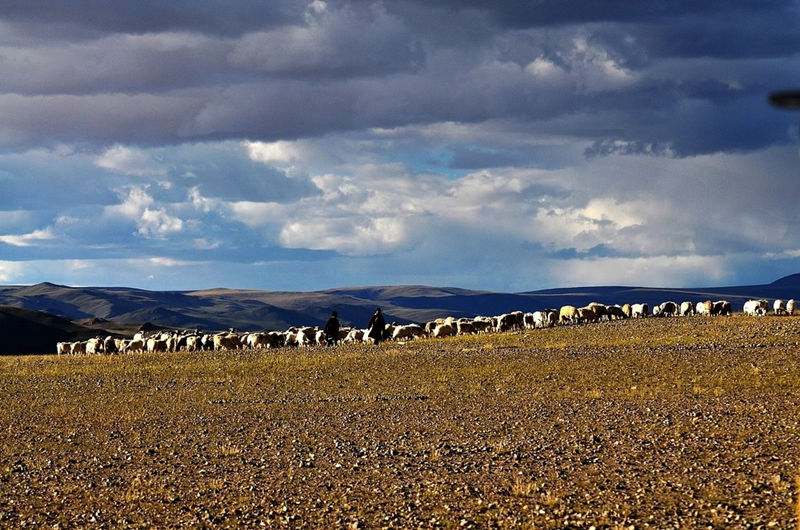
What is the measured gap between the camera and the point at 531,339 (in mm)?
52688

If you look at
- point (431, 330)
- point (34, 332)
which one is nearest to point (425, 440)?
point (431, 330)

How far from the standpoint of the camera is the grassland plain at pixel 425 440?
59.8ft

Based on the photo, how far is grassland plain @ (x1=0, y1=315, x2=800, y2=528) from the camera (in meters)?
18.2

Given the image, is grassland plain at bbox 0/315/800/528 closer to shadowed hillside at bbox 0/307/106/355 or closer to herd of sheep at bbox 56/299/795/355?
herd of sheep at bbox 56/299/795/355

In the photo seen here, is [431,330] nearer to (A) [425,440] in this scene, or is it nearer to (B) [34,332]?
(A) [425,440]

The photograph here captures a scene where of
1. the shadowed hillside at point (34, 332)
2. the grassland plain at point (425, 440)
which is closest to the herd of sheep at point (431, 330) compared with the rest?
the grassland plain at point (425, 440)

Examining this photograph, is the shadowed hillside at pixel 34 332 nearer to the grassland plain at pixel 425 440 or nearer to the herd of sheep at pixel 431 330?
the herd of sheep at pixel 431 330

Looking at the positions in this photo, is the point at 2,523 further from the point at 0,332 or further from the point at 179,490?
the point at 0,332

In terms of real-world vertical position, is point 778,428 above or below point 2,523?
above

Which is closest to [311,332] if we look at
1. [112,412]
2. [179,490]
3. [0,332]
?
[112,412]

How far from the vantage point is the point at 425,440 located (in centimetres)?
2556

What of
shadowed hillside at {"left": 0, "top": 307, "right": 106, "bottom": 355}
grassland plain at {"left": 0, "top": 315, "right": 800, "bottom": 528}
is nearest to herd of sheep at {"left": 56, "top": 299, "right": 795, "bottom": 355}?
grassland plain at {"left": 0, "top": 315, "right": 800, "bottom": 528}

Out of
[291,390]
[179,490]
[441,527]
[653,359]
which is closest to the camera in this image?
[441,527]

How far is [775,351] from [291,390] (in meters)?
21.0
